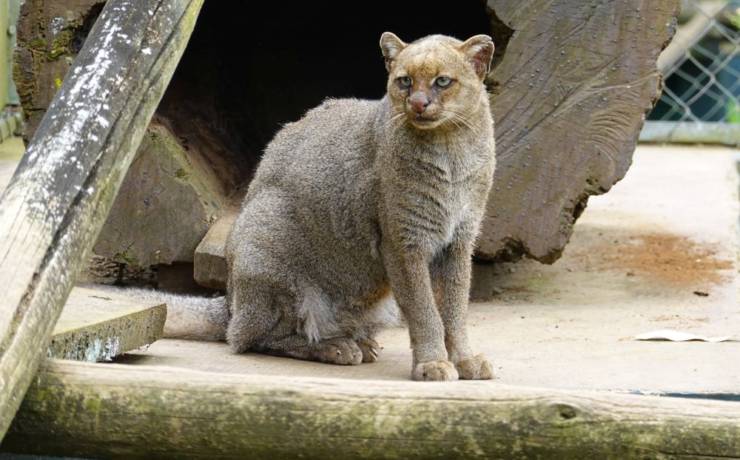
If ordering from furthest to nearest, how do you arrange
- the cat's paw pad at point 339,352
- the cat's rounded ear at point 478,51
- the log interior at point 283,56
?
the log interior at point 283,56 → the cat's paw pad at point 339,352 → the cat's rounded ear at point 478,51

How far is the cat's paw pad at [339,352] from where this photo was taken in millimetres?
4586

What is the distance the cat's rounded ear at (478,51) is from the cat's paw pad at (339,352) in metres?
1.02

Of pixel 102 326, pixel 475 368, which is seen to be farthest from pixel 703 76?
pixel 102 326

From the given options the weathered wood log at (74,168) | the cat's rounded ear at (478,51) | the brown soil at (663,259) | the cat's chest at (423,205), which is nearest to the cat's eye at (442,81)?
the cat's rounded ear at (478,51)

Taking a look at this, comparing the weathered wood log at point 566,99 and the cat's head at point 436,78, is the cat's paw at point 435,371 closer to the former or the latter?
the cat's head at point 436,78

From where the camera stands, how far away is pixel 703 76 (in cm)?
908

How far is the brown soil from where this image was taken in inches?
227

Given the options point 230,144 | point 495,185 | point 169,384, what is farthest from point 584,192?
point 169,384

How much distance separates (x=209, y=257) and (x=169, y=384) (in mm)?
2000

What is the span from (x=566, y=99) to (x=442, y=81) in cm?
106

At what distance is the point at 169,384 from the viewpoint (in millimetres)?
3166

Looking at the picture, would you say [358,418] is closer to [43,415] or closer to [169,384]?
[169,384]

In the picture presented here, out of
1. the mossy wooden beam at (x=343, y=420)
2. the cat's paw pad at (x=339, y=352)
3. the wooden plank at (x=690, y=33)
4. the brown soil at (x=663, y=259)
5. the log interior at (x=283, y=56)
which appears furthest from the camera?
the wooden plank at (x=690, y=33)

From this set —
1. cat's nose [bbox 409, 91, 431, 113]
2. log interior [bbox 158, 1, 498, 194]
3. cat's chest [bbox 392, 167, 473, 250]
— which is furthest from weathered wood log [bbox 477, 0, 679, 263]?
log interior [bbox 158, 1, 498, 194]
